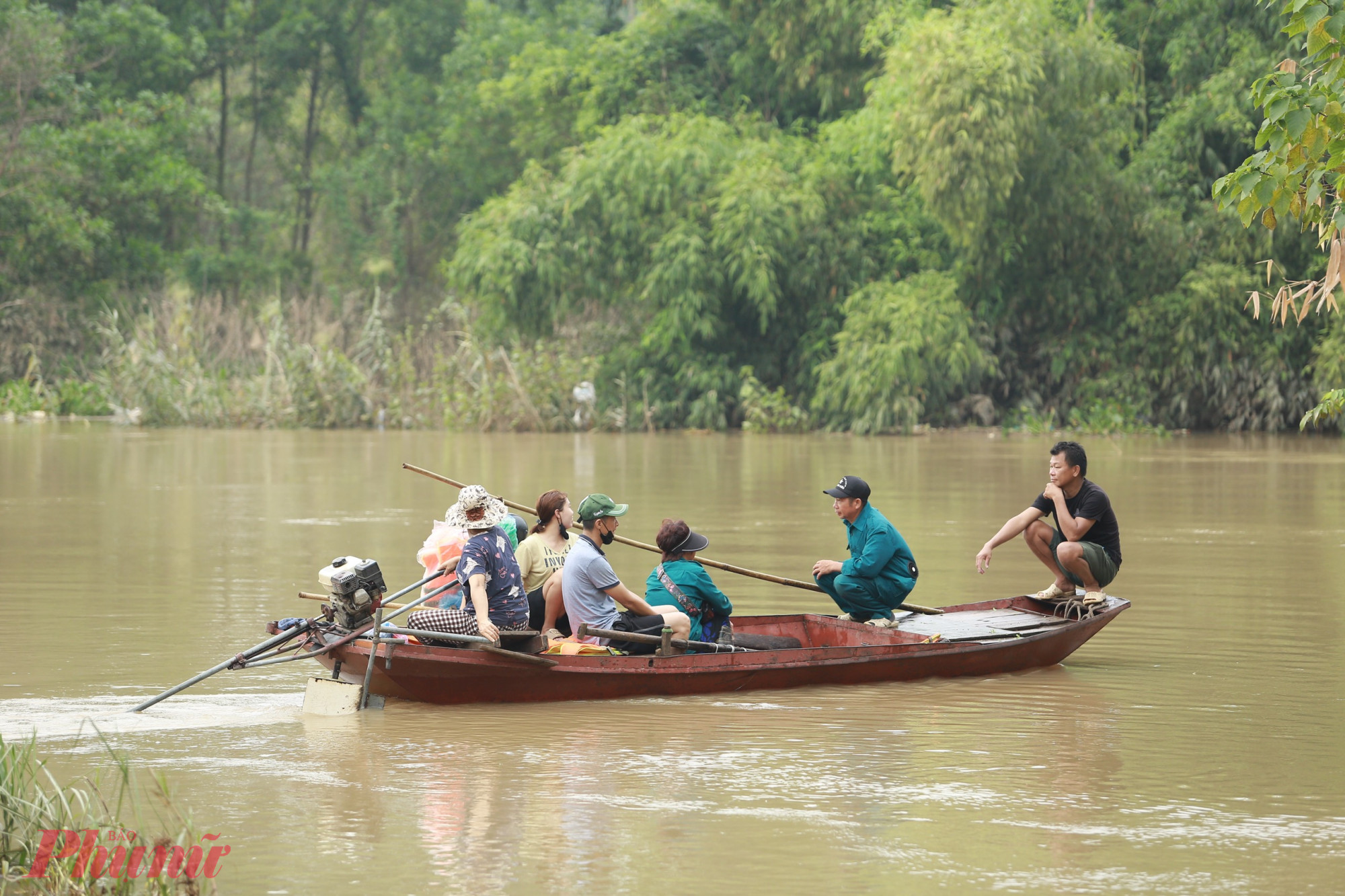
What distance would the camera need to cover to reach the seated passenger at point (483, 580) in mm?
9375

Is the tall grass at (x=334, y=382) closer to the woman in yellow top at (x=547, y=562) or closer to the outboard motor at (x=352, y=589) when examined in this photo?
the woman in yellow top at (x=547, y=562)

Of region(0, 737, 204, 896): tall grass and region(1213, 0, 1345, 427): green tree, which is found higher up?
region(1213, 0, 1345, 427): green tree

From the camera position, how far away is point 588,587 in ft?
32.3

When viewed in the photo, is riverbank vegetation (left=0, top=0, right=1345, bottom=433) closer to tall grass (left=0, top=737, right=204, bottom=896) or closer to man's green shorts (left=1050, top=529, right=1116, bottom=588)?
man's green shorts (left=1050, top=529, right=1116, bottom=588)

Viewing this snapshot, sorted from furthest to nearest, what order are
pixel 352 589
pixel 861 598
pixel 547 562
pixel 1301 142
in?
pixel 861 598 → pixel 547 562 → pixel 352 589 → pixel 1301 142

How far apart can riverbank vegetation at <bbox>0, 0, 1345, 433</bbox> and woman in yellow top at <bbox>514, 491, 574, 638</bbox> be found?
21426mm

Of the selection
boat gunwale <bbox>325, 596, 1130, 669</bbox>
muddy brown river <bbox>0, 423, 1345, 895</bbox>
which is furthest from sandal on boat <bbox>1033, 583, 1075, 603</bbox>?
boat gunwale <bbox>325, 596, 1130, 669</bbox>

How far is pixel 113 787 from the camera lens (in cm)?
750

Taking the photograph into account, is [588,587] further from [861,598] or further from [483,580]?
[861,598]

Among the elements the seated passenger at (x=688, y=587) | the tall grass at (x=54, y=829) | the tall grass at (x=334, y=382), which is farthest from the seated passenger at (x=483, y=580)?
the tall grass at (x=334, y=382)

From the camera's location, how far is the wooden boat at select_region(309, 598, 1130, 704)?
914cm

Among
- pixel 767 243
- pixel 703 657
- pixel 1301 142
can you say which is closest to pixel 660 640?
pixel 703 657

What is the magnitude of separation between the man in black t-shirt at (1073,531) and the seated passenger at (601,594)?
225 cm

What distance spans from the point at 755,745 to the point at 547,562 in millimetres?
2493
